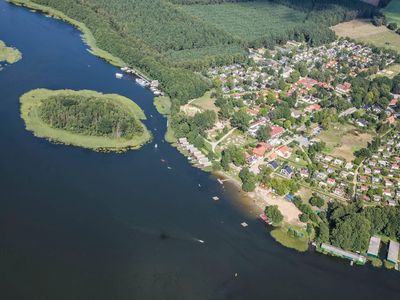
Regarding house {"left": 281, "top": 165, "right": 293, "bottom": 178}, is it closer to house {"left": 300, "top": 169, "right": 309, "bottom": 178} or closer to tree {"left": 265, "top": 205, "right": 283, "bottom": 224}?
house {"left": 300, "top": 169, "right": 309, "bottom": 178}

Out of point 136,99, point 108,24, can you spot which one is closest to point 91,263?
point 136,99

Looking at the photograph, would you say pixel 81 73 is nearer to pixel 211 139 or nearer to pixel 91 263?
pixel 211 139

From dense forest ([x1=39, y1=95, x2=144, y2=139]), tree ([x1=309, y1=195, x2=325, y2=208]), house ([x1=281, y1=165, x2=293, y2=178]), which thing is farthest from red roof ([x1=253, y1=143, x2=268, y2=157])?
dense forest ([x1=39, y1=95, x2=144, y2=139])

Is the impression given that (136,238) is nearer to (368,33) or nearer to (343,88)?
(343,88)

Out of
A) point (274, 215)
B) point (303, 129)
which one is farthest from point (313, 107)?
point (274, 215)

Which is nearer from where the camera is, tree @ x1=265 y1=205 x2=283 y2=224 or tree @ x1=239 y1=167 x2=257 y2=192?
tree @ x1=265 y1=205 x2=283 y2=224

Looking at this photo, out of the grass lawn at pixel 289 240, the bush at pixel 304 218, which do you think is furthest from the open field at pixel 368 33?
the grass lawn at pixel 289 240
